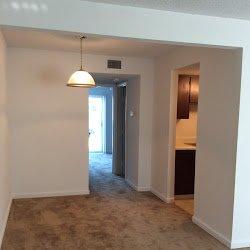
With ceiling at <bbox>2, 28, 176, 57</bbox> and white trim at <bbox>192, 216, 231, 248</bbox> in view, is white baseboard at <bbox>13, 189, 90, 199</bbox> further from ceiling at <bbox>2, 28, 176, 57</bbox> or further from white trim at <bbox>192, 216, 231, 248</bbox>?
ceiling at <bbox>2, 28, 176, 57</bbox>

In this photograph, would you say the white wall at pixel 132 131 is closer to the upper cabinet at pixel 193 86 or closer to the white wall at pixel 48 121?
the white wall at pixel 48 121

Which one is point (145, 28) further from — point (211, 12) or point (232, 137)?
point (232, 137)

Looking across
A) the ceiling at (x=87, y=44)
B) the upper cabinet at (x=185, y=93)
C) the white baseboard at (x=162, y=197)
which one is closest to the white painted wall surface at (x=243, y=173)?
the ceiling at (x=87, y=44)

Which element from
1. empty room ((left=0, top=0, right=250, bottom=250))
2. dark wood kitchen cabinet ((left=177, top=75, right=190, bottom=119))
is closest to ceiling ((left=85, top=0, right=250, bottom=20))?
empty room ((left=0, top=0, right=250, bottom=250))

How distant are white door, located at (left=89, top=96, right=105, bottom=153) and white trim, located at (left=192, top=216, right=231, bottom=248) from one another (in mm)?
6729

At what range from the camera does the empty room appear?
2686mm

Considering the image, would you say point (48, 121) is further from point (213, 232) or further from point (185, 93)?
point (213, 232)

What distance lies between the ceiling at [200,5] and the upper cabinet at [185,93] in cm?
229

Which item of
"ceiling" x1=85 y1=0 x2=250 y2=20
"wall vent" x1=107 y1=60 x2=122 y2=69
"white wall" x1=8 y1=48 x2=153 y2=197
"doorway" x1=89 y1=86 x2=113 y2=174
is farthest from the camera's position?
"doorway" x1=89 y1=86 x2=113 y2=174

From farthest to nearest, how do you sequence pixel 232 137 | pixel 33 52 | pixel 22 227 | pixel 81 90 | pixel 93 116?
pixel 93 116
pixel 81 90
pixel 33 52
pixel 22 227
pixel 232 137

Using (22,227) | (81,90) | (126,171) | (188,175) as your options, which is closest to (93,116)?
(126,171)

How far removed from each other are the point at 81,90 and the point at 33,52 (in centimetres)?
101

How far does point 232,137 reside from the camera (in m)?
3.24

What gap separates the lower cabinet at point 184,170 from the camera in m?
4.94
